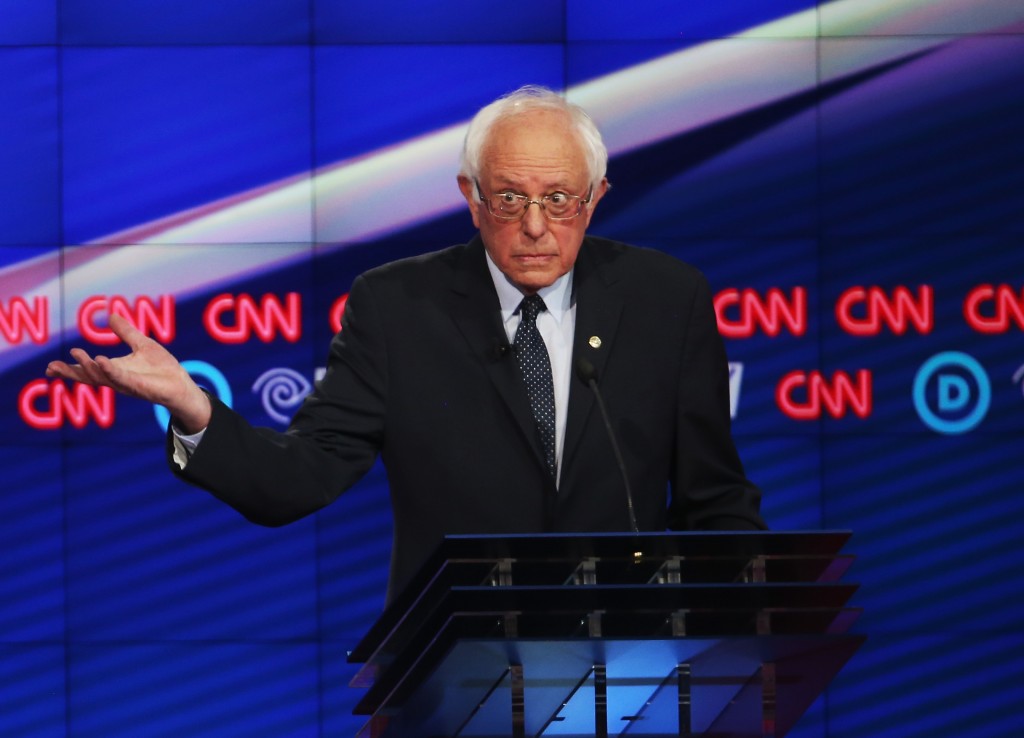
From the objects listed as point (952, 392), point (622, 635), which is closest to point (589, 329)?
point (622, 635)

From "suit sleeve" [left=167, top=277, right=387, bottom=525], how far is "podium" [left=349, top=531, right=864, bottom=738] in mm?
352

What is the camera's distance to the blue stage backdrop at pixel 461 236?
4.59 meters

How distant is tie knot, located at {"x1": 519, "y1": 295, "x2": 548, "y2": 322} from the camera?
2.24 metres

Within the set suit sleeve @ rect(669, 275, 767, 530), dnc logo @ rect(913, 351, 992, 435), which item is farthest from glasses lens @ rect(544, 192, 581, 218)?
dnc logo @ rect(913, 351, 992, 435)

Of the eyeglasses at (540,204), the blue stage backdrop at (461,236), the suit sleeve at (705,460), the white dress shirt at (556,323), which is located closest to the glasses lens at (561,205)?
the eyeglasses at (540,204)

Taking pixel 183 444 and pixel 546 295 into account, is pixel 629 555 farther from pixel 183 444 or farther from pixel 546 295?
pixel 546 295

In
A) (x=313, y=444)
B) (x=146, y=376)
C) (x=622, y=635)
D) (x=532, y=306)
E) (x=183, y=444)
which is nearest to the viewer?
(x=622, y=635)

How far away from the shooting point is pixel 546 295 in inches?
89.4

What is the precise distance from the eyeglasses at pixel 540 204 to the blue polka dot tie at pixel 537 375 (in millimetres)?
143

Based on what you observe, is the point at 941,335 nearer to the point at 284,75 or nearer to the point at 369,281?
the point at 284,75

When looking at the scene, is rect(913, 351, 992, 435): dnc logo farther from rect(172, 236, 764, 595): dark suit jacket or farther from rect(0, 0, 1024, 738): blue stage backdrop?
rect(172, 236, 764, 595): dark suit jacket

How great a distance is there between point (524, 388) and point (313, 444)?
0.30 metres

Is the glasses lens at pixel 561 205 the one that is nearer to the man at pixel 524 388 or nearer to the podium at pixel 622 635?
the man at pixel 524 388

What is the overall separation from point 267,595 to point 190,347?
0.79 m
